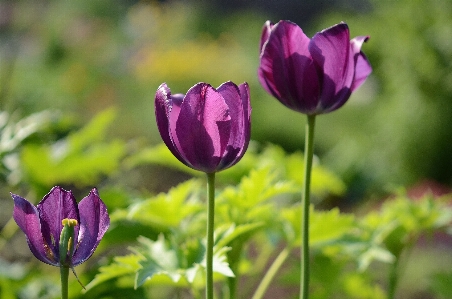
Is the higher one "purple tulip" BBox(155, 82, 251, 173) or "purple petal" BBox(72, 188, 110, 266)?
"purple tulip" BBox(155, 82, 251, 173)

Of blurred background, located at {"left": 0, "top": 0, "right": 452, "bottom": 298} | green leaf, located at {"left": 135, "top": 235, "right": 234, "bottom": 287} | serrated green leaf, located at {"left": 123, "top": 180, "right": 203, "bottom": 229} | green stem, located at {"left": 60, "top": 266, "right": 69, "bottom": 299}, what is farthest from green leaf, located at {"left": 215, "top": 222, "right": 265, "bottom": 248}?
blurred background, located at {"left": 0, "top": 0, "right": 452, "bottom": 298}

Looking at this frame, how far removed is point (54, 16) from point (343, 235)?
9.25 m

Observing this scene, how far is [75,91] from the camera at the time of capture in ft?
22.4

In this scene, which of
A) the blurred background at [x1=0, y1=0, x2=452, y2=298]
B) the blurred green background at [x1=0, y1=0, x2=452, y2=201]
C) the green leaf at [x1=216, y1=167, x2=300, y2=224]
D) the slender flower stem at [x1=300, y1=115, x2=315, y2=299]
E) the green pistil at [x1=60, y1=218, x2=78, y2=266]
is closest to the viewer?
the green pistil at [x1=60, y1=218, x2=78, y2=266]

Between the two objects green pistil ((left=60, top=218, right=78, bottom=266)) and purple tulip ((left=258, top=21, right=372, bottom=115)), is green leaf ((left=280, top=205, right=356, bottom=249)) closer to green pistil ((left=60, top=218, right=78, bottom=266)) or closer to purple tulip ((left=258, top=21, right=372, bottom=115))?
purple tulip ((left=258, top=21, right=372, bottom=115))

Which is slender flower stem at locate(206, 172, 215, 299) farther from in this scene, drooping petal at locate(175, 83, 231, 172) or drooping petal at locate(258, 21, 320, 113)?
drooping petal at locate(258, 21, 320, 113)

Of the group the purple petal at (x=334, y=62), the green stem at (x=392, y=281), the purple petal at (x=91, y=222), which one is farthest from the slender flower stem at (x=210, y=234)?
the green stem at (x=392, y=281)

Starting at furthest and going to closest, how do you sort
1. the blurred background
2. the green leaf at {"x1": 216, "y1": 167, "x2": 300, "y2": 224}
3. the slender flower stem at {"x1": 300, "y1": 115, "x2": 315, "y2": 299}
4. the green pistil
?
the blurred background < the green leaf at {"x1": 216, "y1": 167, "x2": 300, "y2": 224} < the slender flower stem at {"x1": 300, "y1": 115, "x2": 315, "y2": 299} < the green pistil

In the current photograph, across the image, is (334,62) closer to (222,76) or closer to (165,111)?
(165,111)

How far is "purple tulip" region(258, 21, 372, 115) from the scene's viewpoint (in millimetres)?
786

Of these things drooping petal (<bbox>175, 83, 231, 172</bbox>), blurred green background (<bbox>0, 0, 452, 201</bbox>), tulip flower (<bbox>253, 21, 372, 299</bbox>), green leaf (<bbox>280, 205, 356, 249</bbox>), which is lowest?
green leaf (<bbox>280, 205, 356, 249</bbox>)

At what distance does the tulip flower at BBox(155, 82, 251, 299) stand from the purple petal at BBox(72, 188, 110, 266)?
11 cm

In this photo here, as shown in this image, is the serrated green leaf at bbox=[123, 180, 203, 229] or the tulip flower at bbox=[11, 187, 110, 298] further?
the serrated green leaf at bbox=[123, 180, 203, 229]

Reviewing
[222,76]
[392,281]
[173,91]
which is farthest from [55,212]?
[222,76]
